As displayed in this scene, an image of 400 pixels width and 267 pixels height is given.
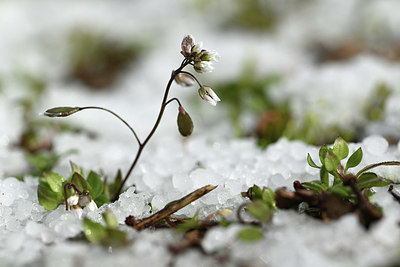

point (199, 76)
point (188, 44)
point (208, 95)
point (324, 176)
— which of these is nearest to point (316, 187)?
point (324, 176)

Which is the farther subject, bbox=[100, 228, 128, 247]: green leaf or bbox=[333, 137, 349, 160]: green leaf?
bbox=[333, 137, 349, 160]: green leaf

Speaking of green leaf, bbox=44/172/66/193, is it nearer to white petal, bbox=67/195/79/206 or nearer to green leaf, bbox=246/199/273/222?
white petal, bbox=67/195/79/206

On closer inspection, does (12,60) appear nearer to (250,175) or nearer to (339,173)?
(250,175)

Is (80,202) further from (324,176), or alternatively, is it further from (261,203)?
(324,176)

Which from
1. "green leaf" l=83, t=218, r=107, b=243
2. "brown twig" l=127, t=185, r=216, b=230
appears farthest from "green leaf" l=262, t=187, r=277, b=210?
"green leaf" l=83, t=218, r=107, b=243

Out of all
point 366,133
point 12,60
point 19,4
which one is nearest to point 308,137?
point 366,133

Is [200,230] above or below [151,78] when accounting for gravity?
above
